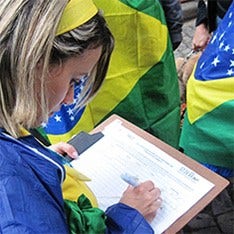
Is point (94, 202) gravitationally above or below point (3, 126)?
below

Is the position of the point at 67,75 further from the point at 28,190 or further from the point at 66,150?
the point at 66,150

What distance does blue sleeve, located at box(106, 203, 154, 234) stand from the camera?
4.31 feet

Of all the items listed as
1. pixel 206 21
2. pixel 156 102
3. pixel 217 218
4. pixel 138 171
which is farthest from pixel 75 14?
pixel 217 218

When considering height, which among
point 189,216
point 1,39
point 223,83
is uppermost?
point 1,39

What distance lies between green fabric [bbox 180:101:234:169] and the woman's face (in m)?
0.71

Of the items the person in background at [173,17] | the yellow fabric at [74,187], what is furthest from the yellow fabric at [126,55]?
the yellow fabric at [74,187]

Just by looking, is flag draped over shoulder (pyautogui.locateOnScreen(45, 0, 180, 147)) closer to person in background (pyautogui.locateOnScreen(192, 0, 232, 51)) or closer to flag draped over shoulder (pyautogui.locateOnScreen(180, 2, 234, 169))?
flag draped over shoulder (pyautogui.locateOnScreen(180, 2, 234, 169))

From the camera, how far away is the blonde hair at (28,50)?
1.06 meters

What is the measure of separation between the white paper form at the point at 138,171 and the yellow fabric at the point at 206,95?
29cm

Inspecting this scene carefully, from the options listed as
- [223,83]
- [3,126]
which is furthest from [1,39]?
[223,83]

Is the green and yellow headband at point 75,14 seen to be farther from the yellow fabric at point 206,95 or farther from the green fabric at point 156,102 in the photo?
the green fabric at point 156,102

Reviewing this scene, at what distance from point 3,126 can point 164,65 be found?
106 centimetres

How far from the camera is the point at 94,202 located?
143 cm

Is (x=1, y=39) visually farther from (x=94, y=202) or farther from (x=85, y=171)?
(x=85, y=171)
